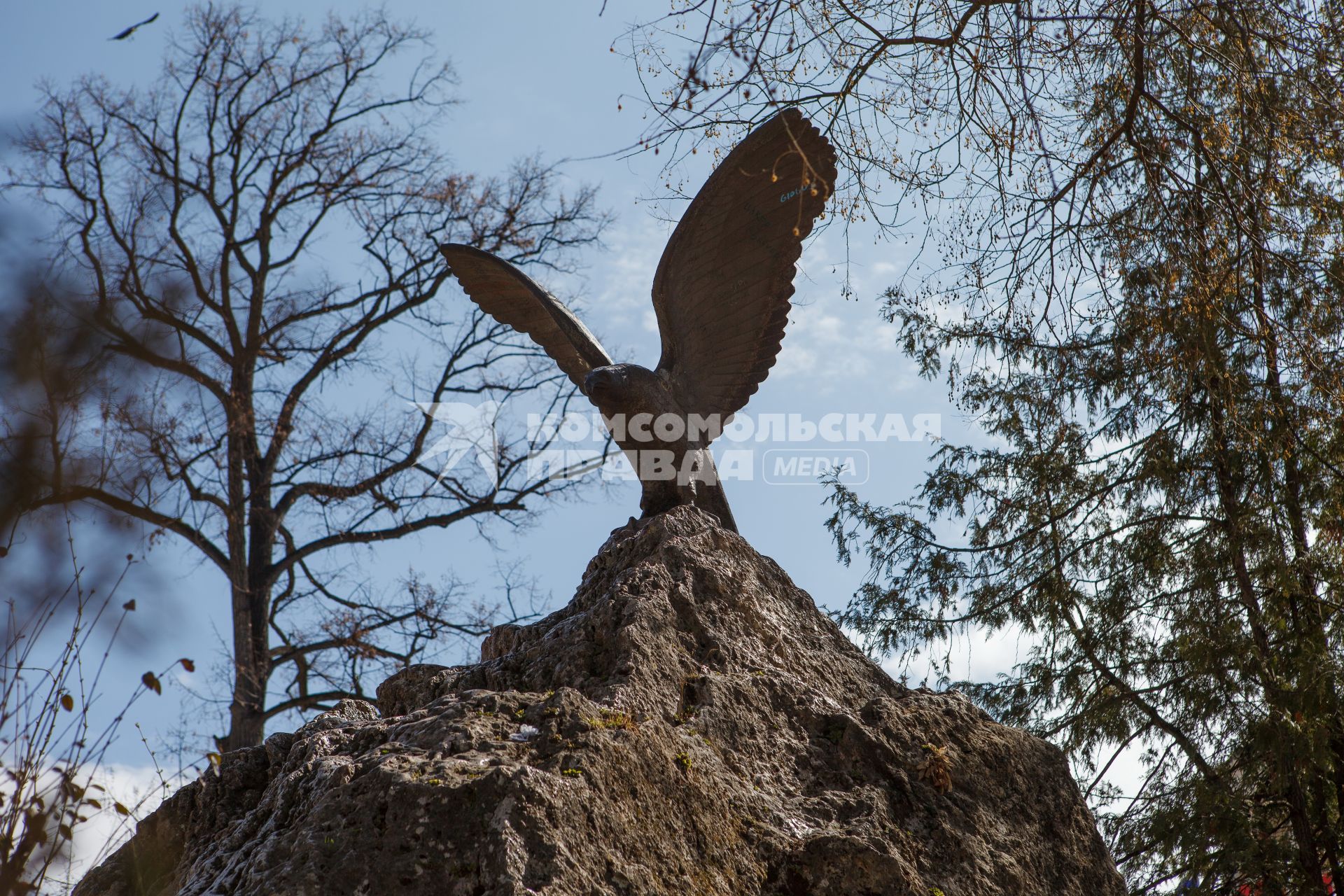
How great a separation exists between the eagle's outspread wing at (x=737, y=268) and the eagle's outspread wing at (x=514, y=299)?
0.40 meters

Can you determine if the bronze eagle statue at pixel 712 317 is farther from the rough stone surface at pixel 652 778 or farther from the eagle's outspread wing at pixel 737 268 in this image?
the rough stone surface at pixel 652 778

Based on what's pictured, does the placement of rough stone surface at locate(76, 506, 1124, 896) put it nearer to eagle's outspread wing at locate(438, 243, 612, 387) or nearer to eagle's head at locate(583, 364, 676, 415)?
eagle's head at locate(583, 364, 676, 415)

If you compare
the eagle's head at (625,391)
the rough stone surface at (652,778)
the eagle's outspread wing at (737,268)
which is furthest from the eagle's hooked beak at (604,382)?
the rough stone surface at (652,778)

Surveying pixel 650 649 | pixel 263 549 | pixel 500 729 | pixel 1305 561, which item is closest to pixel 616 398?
pixel 650 649

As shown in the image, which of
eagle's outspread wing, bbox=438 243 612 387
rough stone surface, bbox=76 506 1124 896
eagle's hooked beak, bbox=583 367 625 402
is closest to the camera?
rough stone surface, bbox=76 506 1124 896

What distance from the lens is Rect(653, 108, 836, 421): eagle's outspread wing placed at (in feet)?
14.7

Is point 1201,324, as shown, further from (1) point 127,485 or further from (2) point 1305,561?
(1) point 127,485

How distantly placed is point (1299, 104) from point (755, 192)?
2.27 metres

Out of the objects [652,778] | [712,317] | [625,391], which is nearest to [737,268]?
[712,317]

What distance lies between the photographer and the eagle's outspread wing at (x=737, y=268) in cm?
448

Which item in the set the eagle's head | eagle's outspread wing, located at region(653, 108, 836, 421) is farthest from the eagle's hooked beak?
eagle's outspread wing, located at region(653, 108, 836, 421)

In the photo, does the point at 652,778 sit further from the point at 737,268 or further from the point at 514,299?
the point at 514,299

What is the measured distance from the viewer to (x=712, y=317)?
185 inches

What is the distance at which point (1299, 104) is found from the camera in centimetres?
477
